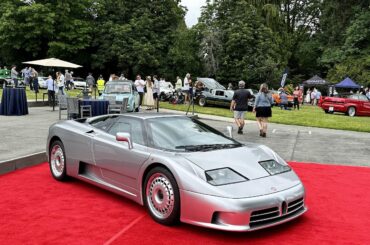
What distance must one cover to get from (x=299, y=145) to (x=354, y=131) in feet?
18.5

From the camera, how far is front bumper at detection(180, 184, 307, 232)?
4.49 metres

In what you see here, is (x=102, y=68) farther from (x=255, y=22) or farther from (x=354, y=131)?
(x=354, y=131)

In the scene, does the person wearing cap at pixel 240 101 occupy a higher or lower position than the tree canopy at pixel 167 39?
lower

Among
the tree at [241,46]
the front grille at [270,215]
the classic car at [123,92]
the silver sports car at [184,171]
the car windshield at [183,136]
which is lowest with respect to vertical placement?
the front grille at [270,215]

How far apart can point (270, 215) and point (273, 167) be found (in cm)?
86

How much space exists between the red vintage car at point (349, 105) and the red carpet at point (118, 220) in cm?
2004

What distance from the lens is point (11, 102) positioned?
1727 cm

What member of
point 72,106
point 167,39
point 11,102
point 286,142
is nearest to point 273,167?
point 286,142

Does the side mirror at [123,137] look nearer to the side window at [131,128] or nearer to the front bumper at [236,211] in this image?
the side window at [131,128]

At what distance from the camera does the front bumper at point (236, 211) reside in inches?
177

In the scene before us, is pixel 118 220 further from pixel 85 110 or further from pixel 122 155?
pixel 85 110

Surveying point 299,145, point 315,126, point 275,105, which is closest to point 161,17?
point 275,105

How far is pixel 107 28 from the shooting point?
4550 centimetres

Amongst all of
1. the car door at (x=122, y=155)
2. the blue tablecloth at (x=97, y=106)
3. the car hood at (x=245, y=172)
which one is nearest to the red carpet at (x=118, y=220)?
the car door at (x=122, y=155)
